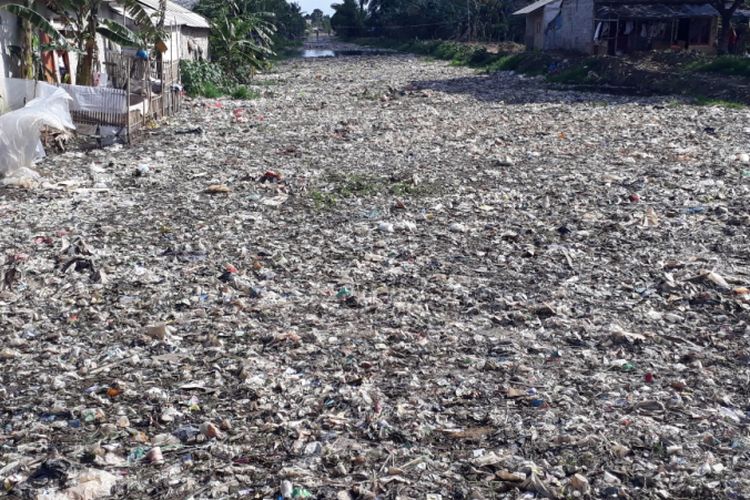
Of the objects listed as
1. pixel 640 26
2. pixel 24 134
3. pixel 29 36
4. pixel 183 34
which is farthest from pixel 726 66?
pixel 24 134

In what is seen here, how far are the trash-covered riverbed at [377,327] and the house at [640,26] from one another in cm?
1852

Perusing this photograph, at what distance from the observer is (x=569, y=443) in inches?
145

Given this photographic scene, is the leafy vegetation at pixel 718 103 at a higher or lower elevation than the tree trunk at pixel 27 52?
lower

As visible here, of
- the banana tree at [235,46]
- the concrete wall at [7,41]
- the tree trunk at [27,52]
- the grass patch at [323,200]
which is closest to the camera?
the grass patch at [323,200]

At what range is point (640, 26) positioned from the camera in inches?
1119

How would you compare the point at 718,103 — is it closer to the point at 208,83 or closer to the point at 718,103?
the point at 718,103

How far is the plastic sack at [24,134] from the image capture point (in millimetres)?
9109

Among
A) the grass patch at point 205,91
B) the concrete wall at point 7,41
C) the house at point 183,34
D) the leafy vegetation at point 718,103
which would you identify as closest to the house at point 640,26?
the leafy vegetation at point 718,103

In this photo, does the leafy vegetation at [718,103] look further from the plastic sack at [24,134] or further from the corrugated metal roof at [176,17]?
the plastic sack at [24,134]

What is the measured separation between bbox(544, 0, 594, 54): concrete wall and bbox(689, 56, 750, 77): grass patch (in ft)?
24.4

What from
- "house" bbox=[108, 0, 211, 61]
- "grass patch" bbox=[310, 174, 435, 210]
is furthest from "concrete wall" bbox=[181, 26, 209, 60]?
"grass patch" bbox=[310, 174, 435, 210]

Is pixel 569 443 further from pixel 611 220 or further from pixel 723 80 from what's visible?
pixel 723 80

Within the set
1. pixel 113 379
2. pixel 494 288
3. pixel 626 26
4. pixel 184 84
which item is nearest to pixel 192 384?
pixel 113 379

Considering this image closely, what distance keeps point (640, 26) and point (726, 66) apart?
8.82m
